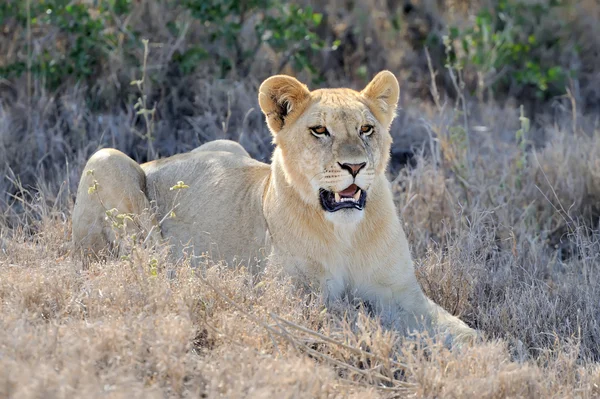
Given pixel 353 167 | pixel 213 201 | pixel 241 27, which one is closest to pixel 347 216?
pixel 353 167

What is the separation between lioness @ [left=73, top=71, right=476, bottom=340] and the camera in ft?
14.9

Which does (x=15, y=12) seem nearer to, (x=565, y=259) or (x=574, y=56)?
(x=565, y=259)

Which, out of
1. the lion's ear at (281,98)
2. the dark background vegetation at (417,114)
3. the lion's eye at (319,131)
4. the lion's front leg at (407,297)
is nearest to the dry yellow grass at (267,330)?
the dark background vegetation at (417,114)

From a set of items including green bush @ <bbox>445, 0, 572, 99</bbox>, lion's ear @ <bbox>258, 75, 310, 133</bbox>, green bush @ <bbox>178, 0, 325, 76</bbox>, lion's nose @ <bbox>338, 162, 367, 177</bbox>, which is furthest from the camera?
green bush @ <bbox>445, 0, 572, 99</bbox>

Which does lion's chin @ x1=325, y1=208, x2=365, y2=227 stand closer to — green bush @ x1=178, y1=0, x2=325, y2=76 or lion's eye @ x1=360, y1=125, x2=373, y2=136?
lion's eye @ x1=360, y1=125, x2=373, y2=136

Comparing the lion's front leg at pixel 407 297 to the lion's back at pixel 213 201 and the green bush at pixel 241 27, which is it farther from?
the green bush at pixel 241 27

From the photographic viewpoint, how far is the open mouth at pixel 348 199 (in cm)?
452

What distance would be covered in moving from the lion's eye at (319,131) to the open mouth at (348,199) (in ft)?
0.92

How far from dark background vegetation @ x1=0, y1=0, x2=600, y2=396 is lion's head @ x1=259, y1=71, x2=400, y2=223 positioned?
0.85 m

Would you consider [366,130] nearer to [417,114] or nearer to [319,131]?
[319,131]

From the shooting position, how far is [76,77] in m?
7.81

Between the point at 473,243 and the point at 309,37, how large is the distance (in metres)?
3.21

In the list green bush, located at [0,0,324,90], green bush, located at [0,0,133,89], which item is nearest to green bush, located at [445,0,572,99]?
green bush, located at [0,0,324,90]

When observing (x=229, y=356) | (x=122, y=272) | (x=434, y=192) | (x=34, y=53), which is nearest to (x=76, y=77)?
(x=34, y=53)
